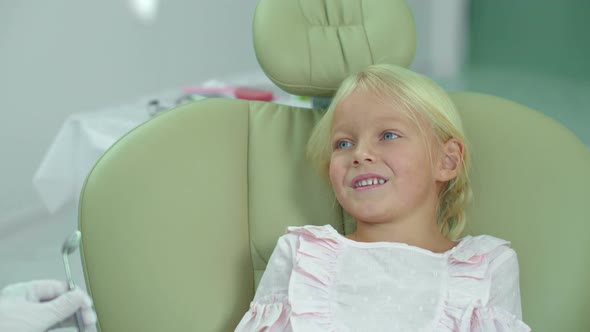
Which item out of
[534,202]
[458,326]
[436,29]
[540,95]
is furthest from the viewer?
[436,29]

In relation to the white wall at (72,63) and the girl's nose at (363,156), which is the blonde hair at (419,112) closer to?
the girl's nose at (363,156)

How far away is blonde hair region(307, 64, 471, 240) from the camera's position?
1256mm

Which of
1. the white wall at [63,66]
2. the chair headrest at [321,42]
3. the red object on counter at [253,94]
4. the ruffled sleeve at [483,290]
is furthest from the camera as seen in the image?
the white wall at [63,66]

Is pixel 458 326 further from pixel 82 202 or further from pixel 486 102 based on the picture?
pixel 82 202

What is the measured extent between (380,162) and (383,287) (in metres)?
0.20

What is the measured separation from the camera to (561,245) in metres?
1.20

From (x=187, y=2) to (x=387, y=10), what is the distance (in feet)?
8.01

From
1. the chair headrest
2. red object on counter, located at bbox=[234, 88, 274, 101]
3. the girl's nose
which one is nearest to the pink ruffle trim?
the girl's nose

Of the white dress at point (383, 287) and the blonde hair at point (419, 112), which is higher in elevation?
the blonde hair at point (419, 112)

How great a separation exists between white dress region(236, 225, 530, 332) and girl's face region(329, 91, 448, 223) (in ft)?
0.22

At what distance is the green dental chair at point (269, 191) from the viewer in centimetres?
120

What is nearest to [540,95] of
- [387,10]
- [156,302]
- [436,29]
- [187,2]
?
[436,29]

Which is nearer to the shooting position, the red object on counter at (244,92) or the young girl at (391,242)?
the young girl at (391,242)

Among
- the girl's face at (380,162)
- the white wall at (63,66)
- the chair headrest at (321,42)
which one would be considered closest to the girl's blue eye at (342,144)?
the girl's face at (380,162)
